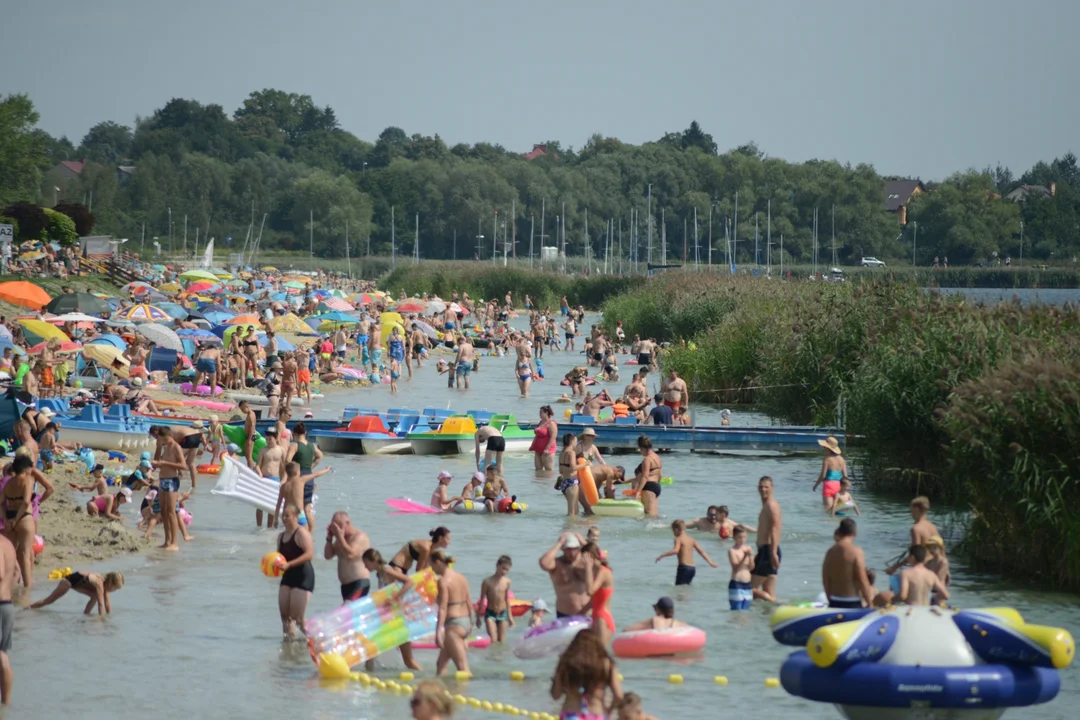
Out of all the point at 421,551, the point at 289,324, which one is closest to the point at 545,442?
the point at 421,551

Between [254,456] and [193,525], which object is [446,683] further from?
[254,456]

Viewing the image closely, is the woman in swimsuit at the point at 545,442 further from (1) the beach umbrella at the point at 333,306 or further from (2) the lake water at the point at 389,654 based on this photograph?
(1) the beach umbrella at the point at 333,306

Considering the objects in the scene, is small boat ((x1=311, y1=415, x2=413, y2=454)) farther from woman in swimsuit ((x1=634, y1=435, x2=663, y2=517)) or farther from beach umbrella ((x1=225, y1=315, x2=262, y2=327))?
beach umbrella ((x1=225, y1=315, x2=262, y2=327))

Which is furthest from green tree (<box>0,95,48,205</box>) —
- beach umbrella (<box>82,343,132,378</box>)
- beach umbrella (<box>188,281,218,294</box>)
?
beach umbrella (<box>82,343,132,378</box>)

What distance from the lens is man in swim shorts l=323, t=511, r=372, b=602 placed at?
10.6 metres

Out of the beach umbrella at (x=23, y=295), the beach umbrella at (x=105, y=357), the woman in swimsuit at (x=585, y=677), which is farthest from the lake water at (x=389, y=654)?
the beach umbrella at (x=23, y=295)

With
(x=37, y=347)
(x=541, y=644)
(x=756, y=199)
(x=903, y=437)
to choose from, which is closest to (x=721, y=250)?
(x=756, y=199)

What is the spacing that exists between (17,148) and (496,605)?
2024 inches

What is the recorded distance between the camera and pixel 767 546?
12.5 m

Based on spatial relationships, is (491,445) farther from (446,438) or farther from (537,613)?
(537,613)

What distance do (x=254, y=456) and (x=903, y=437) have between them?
8.68 metres

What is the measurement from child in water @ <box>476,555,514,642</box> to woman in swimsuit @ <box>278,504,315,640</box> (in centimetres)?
139

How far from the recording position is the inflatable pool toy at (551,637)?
10414 mm

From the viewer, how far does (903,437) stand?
1791 centimetres
